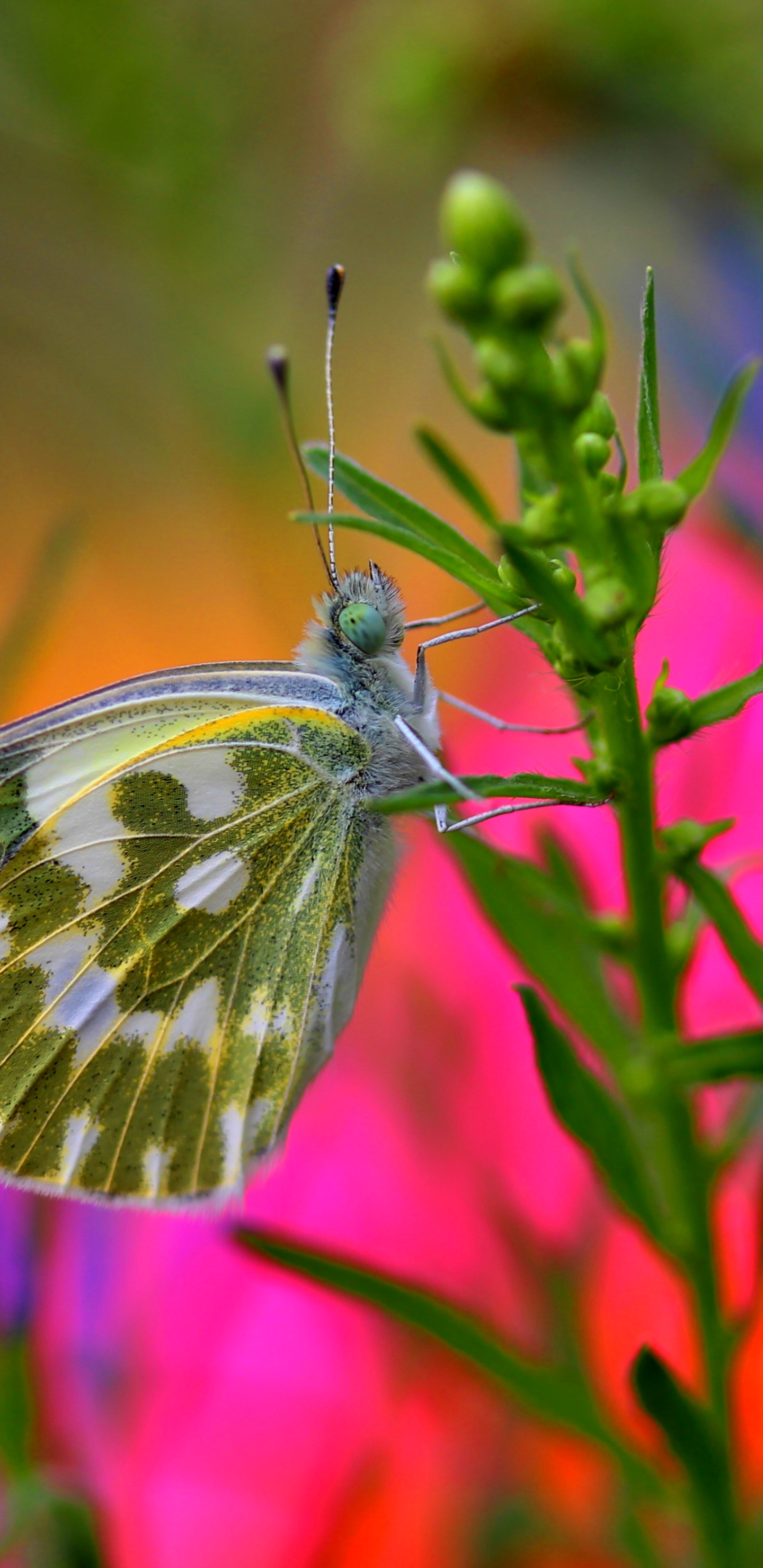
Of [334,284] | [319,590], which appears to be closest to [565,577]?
[334,284]

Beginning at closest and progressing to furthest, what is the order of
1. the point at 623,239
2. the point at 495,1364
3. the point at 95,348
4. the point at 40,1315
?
the point at 495,1364, the point at 40,1315, the point at 623,239, the point at 95,348

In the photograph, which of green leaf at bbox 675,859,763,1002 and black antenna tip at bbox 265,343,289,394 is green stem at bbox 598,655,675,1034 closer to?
green leaf at bbox 675,859,763,1002

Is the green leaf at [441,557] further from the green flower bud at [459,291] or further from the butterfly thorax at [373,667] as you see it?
the butterfly thorax at [373,667]

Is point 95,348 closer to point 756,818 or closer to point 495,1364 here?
point 756,818

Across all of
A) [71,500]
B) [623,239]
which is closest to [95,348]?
[71,500]

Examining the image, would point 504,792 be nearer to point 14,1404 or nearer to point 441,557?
point 441,557

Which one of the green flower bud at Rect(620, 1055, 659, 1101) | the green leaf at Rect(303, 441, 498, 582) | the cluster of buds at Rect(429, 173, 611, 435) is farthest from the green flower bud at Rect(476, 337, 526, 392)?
the green flower bud at Rect(620, 1055, 659, 1101)

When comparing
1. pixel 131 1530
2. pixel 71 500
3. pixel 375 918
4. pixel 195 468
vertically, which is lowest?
pixel 131 1530

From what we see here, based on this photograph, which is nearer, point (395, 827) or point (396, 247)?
point (395, 827)
